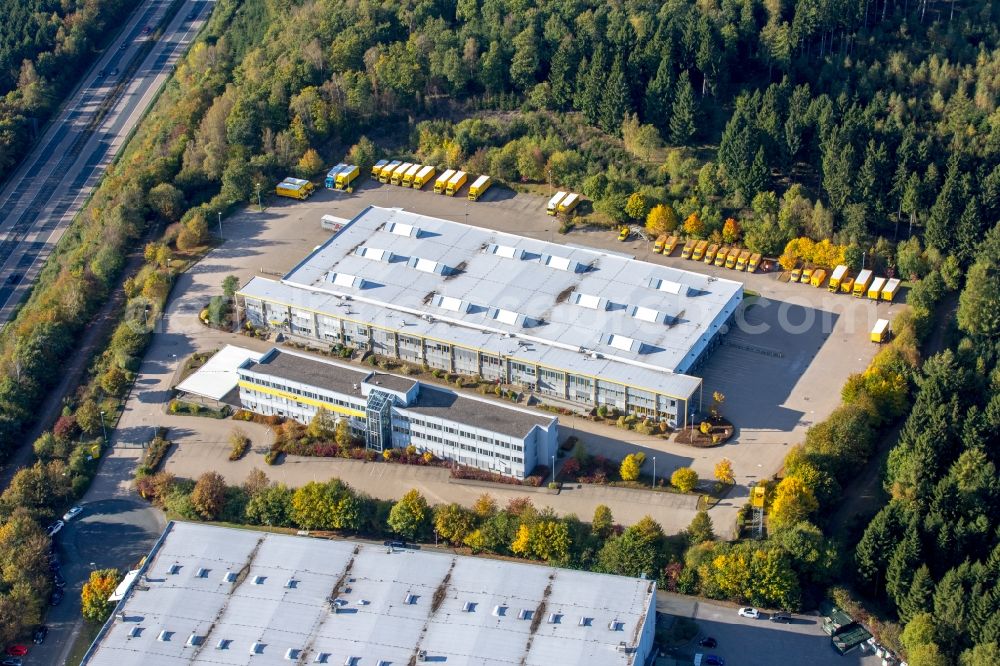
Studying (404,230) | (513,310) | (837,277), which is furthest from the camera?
(404,230)

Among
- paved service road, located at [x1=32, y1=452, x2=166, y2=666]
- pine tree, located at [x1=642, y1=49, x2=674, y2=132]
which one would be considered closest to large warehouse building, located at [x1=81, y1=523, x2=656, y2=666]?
paved service road, located at [x1=32, y1=452, x2=166, y2=666]

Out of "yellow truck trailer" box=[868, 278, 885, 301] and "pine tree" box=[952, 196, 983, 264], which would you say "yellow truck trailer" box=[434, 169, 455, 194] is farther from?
"pine tree" box=[952, 196, 983, 264]

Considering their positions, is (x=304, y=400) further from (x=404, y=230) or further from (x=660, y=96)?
(x=660, y=96)

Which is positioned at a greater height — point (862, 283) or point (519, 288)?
point (519, 288)

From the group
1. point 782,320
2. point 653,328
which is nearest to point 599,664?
point 653,328

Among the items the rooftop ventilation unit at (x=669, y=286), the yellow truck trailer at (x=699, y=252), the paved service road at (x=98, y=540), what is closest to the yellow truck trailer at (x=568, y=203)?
the yellow truck trailer at (x=699, y=252)

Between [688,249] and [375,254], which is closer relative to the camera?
[375,254]

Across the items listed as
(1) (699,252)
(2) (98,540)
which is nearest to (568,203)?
(1) (699,252)
